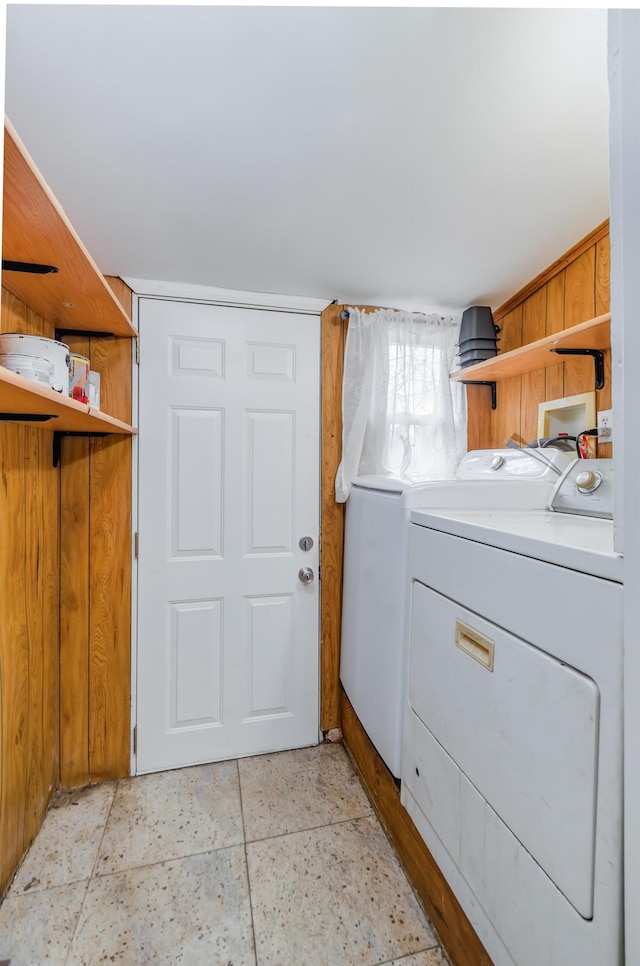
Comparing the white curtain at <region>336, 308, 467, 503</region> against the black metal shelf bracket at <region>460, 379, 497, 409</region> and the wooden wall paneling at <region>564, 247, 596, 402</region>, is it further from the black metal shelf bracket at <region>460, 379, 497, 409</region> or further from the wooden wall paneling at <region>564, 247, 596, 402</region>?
the wooden wall paneling at <region>564, 247, 596, 402</region>

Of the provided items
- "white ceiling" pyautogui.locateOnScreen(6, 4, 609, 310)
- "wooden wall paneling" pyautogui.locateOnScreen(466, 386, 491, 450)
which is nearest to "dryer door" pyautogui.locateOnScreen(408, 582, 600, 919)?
"white ceiling" pyautogui.locateOnScreen(6, 4, 609, 310)

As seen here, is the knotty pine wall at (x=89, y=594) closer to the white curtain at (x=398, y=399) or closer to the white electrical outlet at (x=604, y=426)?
the white curtain at (x=398, y=399)

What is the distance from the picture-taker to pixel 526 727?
0.77 m

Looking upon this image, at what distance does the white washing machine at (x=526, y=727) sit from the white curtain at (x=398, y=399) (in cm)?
85

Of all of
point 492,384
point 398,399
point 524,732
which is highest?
point 492,384

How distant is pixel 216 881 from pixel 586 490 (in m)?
1.73

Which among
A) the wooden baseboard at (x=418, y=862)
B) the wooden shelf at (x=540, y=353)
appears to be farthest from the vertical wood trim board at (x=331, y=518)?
the wooden shelf at (x=540, y=353)

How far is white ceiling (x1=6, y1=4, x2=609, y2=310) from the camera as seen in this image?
0.81 m

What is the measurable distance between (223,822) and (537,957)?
1217mm

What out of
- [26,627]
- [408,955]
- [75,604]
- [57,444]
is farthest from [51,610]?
[408,955]

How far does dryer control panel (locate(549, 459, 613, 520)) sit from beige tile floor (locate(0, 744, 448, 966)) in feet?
4.36

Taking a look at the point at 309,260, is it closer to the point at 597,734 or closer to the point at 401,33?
the point at 401,33

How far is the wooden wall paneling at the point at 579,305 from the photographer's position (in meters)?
1.50

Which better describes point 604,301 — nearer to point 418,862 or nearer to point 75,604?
point 418,862
